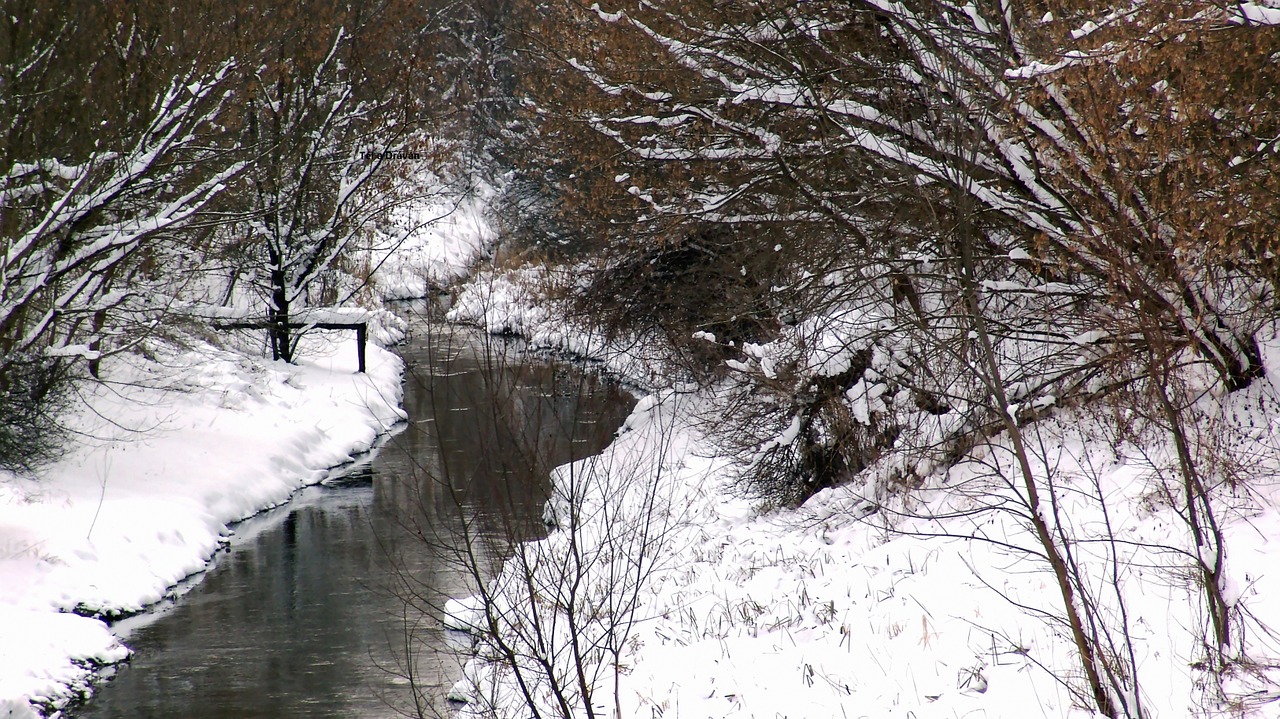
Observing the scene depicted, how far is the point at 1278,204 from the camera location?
646cm

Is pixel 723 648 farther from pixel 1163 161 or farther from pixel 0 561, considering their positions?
pixel 0 561

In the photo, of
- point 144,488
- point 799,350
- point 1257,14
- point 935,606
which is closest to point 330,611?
point 144,488

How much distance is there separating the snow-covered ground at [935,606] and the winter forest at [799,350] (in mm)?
37

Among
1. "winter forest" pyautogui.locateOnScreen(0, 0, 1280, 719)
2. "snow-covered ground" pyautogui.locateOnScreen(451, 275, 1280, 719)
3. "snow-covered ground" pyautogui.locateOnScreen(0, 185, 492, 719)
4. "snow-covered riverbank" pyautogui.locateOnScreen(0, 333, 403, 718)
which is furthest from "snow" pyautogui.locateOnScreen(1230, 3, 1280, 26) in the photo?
"snow-covered riverbank" pyautogui.locateOnScreen(0, 333, 403, 718)

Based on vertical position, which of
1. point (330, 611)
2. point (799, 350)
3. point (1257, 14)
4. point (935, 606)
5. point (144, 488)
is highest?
point (1257, 14)

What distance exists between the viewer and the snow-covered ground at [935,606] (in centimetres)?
512

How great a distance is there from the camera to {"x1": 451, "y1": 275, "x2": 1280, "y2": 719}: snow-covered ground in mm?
5125

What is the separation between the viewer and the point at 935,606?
6.88 meters

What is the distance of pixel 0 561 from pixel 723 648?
7.76 meters

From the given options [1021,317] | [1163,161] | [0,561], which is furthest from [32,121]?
[1163,161]

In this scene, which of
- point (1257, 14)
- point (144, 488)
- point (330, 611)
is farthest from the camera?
point (144, 488)

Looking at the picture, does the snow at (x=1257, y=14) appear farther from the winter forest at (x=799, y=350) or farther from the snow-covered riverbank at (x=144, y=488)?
the snow-covered riverbank at (x=144, y=488)

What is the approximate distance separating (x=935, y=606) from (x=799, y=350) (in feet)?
15.4

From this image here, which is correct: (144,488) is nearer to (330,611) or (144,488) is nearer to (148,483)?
(148,483)
